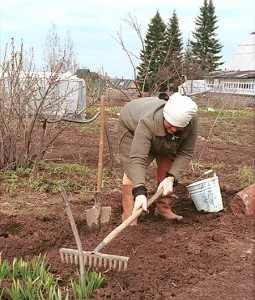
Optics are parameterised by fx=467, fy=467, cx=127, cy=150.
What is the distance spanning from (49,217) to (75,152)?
13.1ft

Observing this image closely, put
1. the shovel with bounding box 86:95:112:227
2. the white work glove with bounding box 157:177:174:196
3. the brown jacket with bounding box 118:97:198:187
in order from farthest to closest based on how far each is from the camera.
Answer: the shovel with bounding box 86:95:112:227 → the white work glove with bounding box 157:177:174:196 → the brown jacket with bounding box 118:97:198:187

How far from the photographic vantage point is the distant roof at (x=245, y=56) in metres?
45.3

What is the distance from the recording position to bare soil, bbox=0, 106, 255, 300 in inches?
124

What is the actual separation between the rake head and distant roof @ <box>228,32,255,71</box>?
43.8m

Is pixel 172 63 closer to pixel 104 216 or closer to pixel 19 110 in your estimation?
pixel 19 110

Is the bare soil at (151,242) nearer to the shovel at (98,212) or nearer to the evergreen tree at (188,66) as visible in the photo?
the shovel at (98,212)

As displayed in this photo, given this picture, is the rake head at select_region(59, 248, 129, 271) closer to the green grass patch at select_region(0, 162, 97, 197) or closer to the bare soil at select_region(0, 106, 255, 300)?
the bare soil at select_region(0, 106, 255, 300)

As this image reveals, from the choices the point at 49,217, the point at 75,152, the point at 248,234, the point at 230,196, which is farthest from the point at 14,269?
the point at 75,152

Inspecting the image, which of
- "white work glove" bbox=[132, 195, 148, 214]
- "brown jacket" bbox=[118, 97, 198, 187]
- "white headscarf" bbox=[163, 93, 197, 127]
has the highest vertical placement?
"white headscarf" bbox=[163, 93, 197, 127]

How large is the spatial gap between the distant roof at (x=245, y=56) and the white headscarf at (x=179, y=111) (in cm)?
4310

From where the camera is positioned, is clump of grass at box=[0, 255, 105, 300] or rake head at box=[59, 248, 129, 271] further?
rake head at box=[59, 248, 129, 271]

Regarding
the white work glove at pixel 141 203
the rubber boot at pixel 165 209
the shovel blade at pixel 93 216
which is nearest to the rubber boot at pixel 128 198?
the shovel blade at pixel 93 216

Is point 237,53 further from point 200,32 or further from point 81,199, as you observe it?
point 81,199

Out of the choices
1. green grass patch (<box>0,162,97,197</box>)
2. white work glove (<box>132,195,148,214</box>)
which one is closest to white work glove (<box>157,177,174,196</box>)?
white work glove (<box>132,195,148,214</box>)
